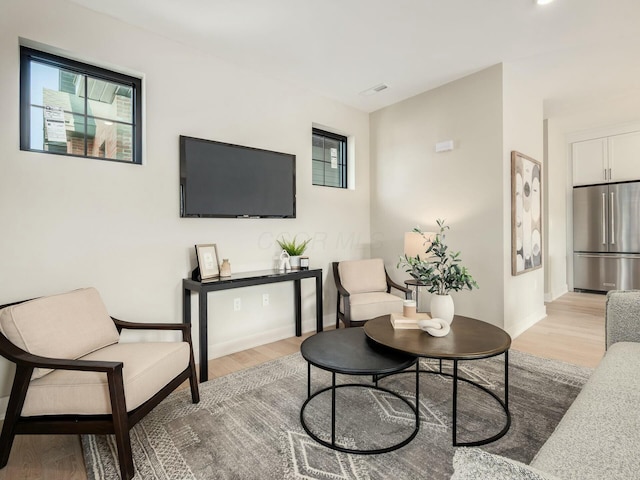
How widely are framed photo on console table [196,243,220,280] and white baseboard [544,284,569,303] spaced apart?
15.7ft

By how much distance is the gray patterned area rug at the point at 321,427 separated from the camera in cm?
158

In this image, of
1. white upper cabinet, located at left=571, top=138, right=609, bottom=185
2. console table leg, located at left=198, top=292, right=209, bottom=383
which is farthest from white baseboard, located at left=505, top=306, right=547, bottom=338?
console table leg, located at left=198, top=292, right=209, bottom=383

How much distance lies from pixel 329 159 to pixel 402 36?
173 centimetres

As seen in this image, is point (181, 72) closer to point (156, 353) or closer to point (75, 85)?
point (75, 85)

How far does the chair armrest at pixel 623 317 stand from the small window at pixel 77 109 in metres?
3.31

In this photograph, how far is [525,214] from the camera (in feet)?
11.9

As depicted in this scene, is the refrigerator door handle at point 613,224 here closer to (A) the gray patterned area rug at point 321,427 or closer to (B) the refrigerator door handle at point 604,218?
(B) the refrigerator door handle at point 604,218

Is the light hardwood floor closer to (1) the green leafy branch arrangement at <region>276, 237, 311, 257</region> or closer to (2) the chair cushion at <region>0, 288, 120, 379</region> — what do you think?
(2) the chair cushion at <region>0, 288, 120, 379</region>

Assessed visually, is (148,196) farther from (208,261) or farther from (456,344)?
(456,344)

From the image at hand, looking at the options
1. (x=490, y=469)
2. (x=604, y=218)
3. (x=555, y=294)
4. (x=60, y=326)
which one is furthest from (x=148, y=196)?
(x=604, y=218)

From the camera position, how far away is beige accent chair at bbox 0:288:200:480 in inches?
60.3

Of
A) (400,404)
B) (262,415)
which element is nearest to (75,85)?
(262,415)

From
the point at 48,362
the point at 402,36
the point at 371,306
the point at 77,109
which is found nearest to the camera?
the point at 48,362

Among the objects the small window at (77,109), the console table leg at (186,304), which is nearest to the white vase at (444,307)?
the console table leg at (186,304)
